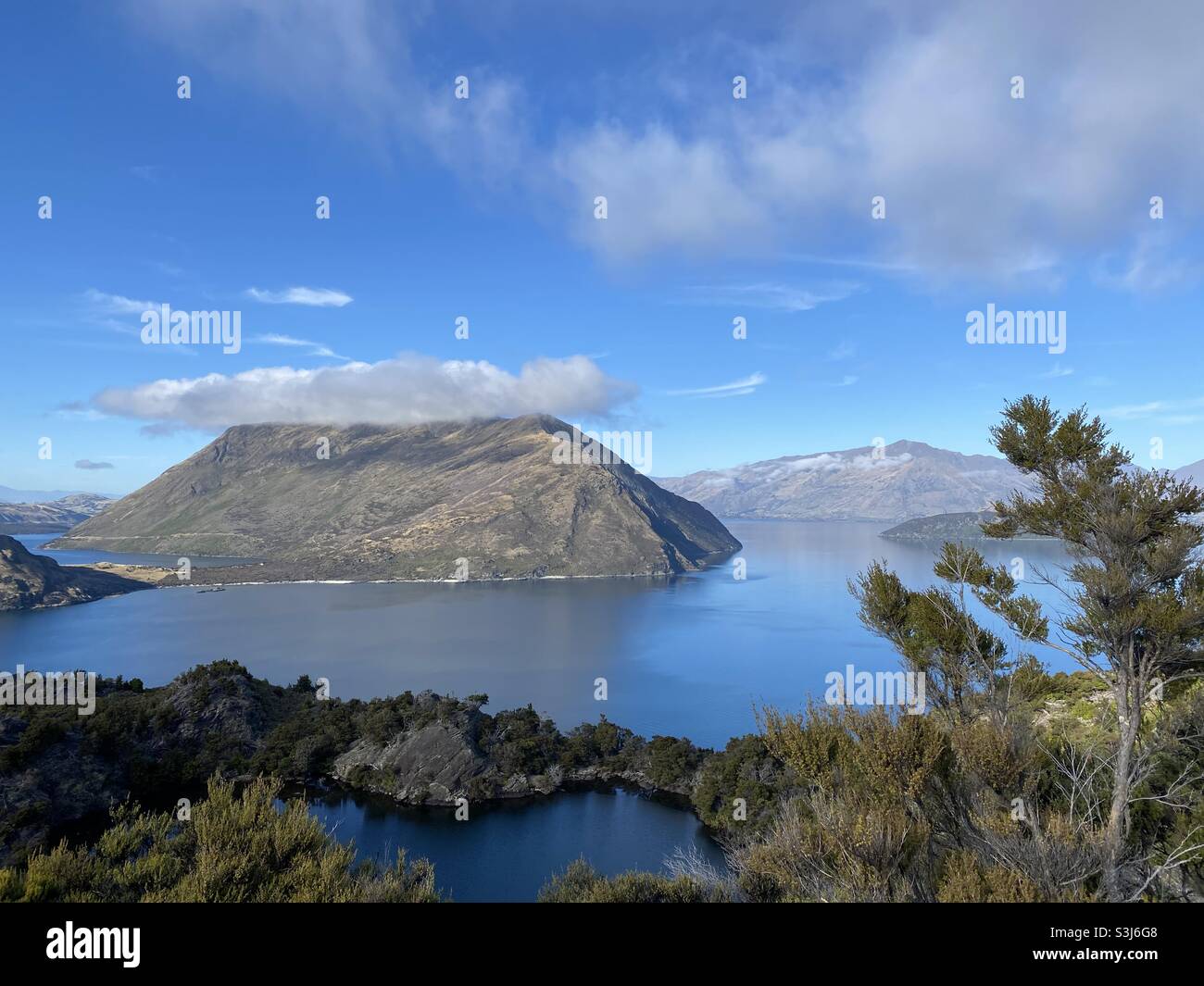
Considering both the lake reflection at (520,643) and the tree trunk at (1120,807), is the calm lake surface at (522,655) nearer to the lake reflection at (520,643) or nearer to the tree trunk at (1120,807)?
the lake reflection at (520,643)

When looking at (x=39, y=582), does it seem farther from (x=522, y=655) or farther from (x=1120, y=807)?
(x=1120, y=807)

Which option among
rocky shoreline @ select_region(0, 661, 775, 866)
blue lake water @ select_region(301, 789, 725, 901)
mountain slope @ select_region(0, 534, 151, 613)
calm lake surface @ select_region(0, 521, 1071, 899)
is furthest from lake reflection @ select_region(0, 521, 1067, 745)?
blue lake water @ select_region(301, 789, 725, 901)

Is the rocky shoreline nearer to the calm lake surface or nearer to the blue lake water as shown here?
the blue lake water

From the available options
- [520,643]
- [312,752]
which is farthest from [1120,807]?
[520,643]

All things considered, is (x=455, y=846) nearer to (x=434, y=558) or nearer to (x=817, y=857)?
(x=817, y=857)

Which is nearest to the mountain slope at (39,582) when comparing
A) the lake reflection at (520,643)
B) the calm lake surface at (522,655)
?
the lake reflection at (520,643)
